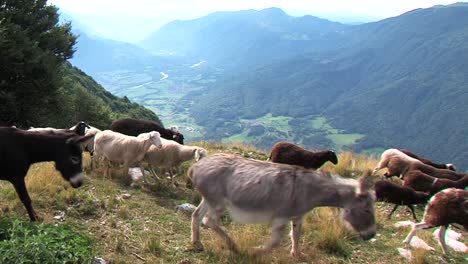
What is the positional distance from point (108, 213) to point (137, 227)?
804mm

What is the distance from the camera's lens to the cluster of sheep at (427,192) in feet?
27.3

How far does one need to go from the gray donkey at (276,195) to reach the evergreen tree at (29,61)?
16.6 m

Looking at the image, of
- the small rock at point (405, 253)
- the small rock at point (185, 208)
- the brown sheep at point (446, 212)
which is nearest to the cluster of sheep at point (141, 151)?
the small rock at point (185, 208)

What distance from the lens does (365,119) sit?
192m

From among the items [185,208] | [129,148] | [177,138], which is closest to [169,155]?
[129,148]

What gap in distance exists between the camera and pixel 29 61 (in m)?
20.9

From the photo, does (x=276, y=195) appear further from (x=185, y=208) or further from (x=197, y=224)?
(x=185, y=208)

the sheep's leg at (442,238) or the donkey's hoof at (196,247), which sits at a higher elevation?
the donkey's hoof at (196,247)

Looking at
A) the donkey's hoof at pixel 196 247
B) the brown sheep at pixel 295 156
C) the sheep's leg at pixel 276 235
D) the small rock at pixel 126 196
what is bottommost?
the brown sheep at pixel 295 156

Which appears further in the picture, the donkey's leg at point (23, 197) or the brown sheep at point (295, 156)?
the brown sheep at point (295, 156)

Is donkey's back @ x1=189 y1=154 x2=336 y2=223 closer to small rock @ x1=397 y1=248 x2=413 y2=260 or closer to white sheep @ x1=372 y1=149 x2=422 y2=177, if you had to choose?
small rock @ x1=397 y1=248 x2=413 y2=260

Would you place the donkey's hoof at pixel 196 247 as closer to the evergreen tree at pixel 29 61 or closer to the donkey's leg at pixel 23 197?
the donkey's leg at pixel 23 197

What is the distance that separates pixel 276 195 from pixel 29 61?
1894 centimetres

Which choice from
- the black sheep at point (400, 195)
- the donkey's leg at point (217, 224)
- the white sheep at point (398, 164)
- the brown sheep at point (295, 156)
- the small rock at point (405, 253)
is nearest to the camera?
the donkey's leg at point (217, 224)
